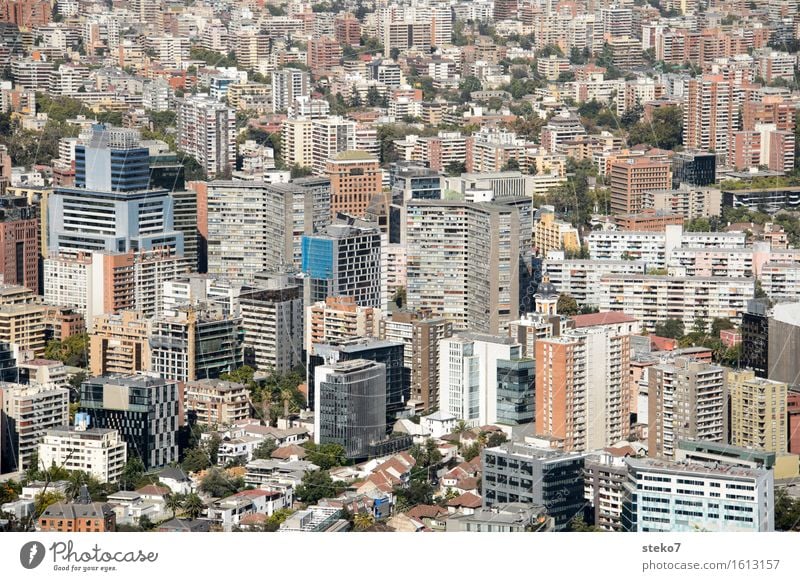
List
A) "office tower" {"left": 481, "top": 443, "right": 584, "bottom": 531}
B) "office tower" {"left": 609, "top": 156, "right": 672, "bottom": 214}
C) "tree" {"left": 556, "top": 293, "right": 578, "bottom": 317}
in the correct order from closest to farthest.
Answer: "office tower" {"left": 481, "top": 443, "right": 584, "bottom": 531}
"tree" {"left": 556, "top": 293, "right": 578, "bottom": 317}
"office tower" {"left": 609, "top": 156, "right": 672, "bottom": 214}

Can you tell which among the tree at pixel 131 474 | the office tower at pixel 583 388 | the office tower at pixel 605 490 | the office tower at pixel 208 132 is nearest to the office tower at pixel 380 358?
the office tower at pixel 583 388

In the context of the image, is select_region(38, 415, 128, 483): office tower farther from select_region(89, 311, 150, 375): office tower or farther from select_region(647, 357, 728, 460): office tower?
select_region(647, 357, 728, 460): office tower

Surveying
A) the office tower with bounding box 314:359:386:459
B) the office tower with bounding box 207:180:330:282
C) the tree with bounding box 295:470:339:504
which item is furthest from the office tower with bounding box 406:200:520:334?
the tree with bounding box 295:470:339:504

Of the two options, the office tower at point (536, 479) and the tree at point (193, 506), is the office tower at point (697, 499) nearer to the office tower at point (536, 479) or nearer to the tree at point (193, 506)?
the office tower at point (536, 479)

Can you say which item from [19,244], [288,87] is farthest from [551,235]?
[288,87]
